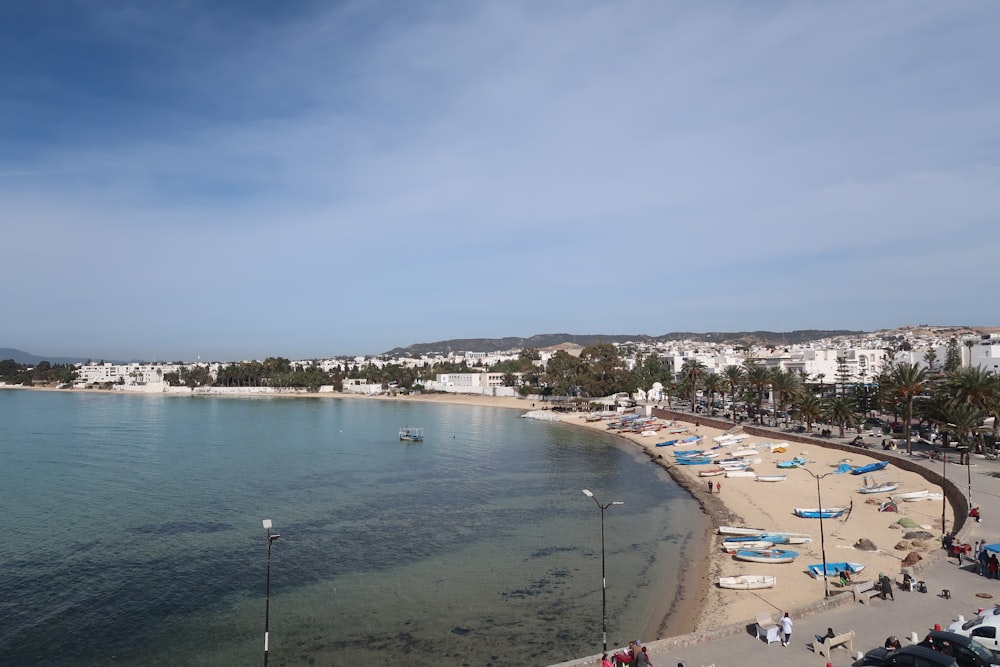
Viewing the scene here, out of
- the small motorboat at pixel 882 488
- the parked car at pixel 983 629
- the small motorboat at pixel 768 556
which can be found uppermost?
the parked car at pixel 983 629

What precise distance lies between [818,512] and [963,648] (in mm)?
22637

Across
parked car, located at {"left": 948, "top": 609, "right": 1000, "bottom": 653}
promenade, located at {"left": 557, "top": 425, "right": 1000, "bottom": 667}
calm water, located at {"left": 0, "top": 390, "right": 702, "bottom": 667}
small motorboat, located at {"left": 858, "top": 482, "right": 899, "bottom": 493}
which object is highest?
parked car, located at {"left": 948, "top": 609, "right": 1000, "bottom": 653}

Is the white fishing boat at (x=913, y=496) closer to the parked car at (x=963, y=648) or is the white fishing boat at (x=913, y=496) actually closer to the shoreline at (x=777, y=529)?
the shoreline at (x=777, y=529)

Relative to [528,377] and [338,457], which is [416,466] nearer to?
[338,457]

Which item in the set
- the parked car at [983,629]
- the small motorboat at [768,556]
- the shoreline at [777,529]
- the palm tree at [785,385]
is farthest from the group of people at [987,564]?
the palm tree at [785,385]

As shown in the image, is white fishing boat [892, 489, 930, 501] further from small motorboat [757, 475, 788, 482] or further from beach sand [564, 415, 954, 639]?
small motorboat [757, 475, 788, 482]

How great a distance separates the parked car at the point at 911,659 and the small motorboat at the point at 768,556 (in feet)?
46.4

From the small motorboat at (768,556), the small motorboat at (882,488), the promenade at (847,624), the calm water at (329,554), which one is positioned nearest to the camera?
the promenade at (847,624)

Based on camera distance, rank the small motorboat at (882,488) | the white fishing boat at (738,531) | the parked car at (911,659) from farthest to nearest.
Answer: the small motorboat at (882,488) → the white fishing boat at (738,531) → the parked car at (911,659)

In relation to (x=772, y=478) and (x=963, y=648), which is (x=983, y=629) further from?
(x=772, y=478)

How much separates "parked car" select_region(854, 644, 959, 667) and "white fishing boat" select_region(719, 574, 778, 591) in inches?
438

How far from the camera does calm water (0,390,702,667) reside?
20531 millimetres

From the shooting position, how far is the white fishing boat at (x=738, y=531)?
31.2 metres

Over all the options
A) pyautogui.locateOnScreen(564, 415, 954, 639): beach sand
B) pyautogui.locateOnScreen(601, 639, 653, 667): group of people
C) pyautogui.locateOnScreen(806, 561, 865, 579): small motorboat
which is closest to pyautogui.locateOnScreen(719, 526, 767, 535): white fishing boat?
pyautogui.locateOnScreen(564, 415, 954, 639): beach sand
